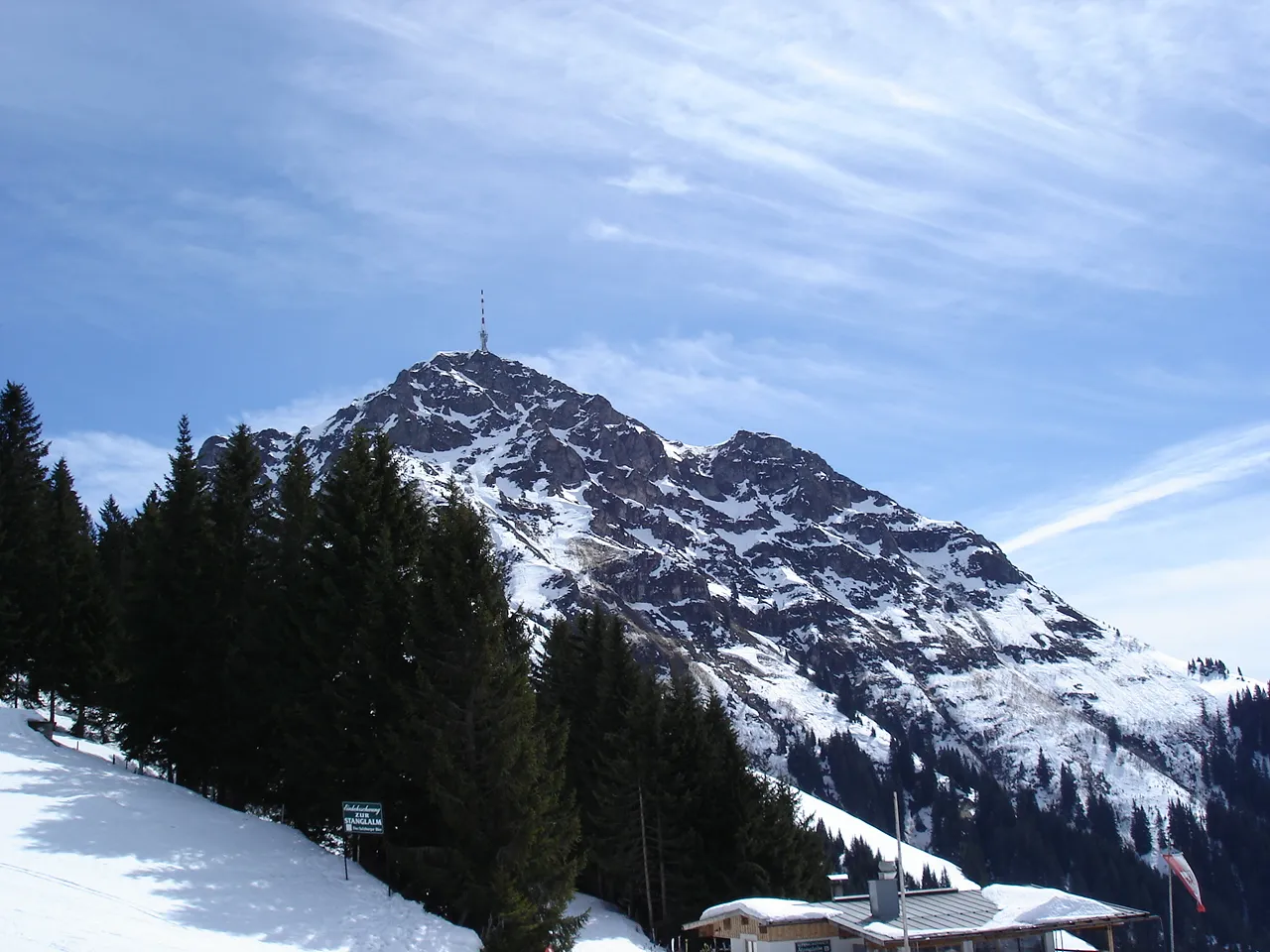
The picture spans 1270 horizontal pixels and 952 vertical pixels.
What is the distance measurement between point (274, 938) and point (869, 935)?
15.8 metres

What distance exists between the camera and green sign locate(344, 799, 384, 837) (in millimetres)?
23422

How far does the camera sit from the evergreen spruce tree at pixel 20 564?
127ft

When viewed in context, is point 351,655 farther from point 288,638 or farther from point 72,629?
point 72,629

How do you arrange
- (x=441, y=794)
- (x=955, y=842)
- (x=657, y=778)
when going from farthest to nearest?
(x=955, y=842) → (x=657, y=778) → (x=441, y=794)

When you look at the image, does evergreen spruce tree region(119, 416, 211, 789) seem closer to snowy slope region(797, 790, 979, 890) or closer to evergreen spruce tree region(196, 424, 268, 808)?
evergreen spruce tree region(196, 424, 268, 808)

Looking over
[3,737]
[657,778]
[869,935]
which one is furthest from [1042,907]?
[3,737]

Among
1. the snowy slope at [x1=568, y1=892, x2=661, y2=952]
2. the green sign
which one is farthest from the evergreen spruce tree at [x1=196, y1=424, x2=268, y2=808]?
the snowy slope at [x1=568, y1=892, x2=661, y2=952]

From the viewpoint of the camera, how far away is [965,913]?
30.1 meters

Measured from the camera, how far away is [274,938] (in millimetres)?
19828

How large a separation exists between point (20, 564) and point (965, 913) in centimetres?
3587

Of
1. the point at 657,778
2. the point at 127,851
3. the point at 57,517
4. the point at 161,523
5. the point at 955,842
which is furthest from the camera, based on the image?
the point at 955,842

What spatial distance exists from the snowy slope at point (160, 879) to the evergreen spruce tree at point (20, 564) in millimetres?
12814

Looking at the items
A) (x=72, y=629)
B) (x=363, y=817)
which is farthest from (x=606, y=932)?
(x=72, y=629)

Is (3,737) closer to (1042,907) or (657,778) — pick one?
(657,778)
